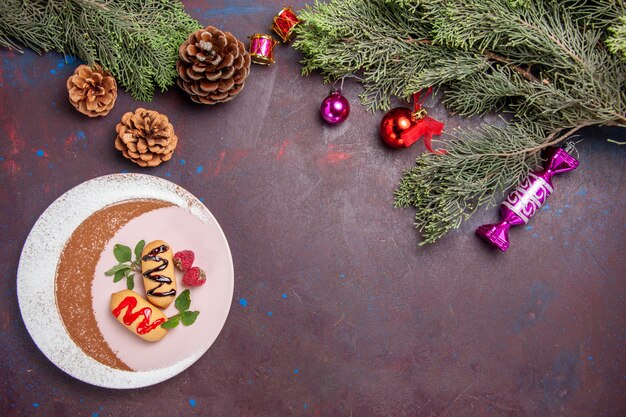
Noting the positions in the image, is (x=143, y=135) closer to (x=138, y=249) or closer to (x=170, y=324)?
(x=138, y=249)

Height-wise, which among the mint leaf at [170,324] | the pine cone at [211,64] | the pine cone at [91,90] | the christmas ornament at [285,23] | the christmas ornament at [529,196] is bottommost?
the mint leaf at [170,324]

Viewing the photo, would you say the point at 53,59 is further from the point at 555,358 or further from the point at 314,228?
the point at 555,358

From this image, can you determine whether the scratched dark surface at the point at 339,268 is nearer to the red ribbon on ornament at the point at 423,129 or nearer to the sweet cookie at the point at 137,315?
the red ribbon on ornament at the point at 423,129

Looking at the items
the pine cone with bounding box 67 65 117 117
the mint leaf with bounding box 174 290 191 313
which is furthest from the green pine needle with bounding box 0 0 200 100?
the mint leaf with bounding box 174 290 191 313

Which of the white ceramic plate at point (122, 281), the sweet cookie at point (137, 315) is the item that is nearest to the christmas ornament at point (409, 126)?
the white ceramic plate at point (122, 281)

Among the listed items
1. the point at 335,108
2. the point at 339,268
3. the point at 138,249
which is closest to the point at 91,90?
the point at 138,249

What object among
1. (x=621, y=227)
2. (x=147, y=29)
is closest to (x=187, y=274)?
(x=147, y=29)
